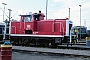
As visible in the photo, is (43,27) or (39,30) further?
(39,30)

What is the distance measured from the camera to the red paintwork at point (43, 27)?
21.4 metres

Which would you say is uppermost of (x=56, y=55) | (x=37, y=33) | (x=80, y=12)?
(x=80, y=12)

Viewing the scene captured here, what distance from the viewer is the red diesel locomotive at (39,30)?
2130 cm

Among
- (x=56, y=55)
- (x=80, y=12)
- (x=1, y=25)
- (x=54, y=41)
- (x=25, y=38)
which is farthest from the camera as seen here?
(x=80, y=12)

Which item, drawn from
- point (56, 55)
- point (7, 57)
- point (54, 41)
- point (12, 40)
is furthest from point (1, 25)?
point (7, 57)

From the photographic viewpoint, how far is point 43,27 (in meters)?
22.4

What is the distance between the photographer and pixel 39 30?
22641mm

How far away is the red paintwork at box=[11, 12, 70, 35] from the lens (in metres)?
21.4

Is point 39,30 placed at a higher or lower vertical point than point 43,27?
lower

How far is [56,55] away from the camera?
49.9ft

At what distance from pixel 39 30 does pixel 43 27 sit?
576mm

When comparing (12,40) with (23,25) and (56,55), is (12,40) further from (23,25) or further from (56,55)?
(56,55)

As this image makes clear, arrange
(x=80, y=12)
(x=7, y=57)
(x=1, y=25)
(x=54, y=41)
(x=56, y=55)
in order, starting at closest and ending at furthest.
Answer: (x=7, y=57) → (x=56, y=55) → (x=54, y=41) → (x=1, y=25) → (x=80, y=12)

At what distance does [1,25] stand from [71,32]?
465 inches
